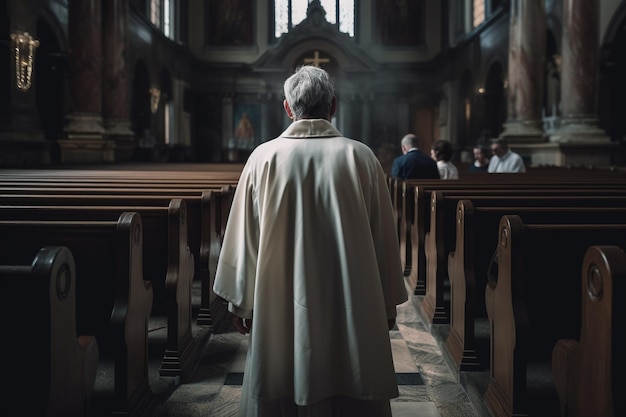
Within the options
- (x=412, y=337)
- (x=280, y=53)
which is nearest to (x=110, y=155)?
(x=412, y=337)

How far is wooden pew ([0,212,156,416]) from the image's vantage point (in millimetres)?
2561

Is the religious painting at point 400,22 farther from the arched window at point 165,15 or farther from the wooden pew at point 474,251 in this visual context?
the wooden pew at point 474,251

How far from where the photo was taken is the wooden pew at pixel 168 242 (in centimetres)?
315

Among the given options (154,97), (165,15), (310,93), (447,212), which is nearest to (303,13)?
(165,15)

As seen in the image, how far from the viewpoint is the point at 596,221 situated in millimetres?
3256

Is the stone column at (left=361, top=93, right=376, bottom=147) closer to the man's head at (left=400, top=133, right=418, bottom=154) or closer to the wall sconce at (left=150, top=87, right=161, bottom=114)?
the wall sconce at (left=150, top=87, right=161, bottom=114)

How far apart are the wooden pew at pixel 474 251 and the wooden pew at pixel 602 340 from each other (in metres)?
1.32

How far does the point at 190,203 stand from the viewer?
4.07m

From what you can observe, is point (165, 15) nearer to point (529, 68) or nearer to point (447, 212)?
point (529, 68)

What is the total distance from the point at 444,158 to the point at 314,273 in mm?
5389

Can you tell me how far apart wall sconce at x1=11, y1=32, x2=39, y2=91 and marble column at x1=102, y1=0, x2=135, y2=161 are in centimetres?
303

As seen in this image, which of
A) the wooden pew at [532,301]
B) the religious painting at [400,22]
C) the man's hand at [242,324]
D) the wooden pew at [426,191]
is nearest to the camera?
the man's hand at [242,324]

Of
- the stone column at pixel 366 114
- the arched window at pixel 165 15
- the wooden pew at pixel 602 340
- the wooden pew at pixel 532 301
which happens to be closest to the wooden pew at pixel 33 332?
the wooden pew at pixel 602 340

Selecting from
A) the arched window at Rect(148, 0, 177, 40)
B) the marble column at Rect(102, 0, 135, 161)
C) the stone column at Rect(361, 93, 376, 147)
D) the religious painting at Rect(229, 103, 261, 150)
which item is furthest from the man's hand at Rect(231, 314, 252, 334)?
the stone column at Rect(361, 93, 376, 147)
